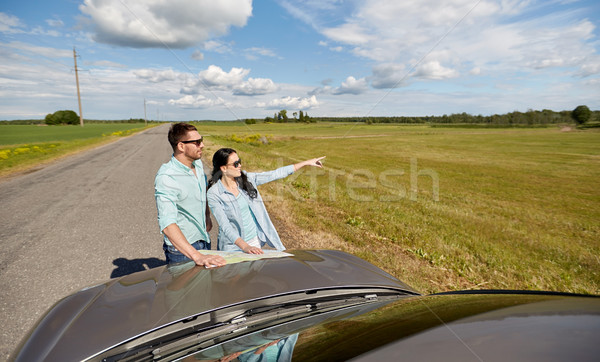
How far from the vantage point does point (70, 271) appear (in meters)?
4.28

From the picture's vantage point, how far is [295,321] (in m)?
1.75

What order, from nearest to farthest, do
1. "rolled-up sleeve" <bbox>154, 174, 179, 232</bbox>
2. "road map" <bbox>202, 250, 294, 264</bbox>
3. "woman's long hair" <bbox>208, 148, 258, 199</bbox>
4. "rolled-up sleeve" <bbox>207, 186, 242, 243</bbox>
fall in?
"road map" <bbox>202, 250, 294, 264</bbox> < "rolled-up sleeve" <bbox>154, 174, 179, 232</bbox> < "rolled-up sleeve" <bbox>207, 186, 242, 243</bbox> < "woman's long hair" <bbox>208, 148, 258, 199</bbox>

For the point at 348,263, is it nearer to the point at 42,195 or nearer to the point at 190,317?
the point at 190,317

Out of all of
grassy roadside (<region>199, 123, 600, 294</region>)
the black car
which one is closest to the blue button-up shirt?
the black car

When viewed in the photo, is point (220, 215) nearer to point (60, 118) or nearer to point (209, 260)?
point (209, 260)

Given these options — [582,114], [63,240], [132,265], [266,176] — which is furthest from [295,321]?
[582,114]

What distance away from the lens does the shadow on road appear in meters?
4.35

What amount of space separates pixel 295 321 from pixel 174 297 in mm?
777

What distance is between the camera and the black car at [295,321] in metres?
1.09

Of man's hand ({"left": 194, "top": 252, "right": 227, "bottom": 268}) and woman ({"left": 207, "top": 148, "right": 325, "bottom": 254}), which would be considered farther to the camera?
woman ({"left": 207, "top": 148, "right": 325, "bottom": 254})

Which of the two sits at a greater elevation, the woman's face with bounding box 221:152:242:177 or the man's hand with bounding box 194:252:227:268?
the woman's face with bounding box 221:152:242:177

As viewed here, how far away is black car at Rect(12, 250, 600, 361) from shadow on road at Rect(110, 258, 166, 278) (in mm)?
2551

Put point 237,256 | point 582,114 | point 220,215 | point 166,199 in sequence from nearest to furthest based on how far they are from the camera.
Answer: point 237,256 < point 166,199 < point 220,215 < point 582,114

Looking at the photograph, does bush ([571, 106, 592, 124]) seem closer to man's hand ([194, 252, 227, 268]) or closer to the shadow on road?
the shadow on road
